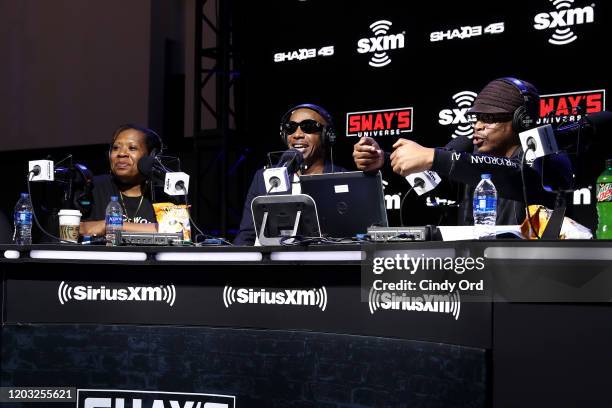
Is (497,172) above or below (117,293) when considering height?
above

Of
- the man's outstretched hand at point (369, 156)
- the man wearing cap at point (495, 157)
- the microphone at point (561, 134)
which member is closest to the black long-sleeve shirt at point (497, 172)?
the man wearing cap at point (495, 157)

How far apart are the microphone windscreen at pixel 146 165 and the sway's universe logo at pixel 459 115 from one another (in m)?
2.66

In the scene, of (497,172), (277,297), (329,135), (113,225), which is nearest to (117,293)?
(113,225)

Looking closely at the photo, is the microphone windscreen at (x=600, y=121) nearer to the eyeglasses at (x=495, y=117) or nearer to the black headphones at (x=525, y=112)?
the black headphones at (x=525, y=112)

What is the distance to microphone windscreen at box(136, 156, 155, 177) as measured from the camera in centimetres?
369

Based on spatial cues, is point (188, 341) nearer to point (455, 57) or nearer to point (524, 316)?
point (524, 316)

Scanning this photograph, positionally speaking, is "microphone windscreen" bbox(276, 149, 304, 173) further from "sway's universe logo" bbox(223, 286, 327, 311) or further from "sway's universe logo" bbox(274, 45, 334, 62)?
"sway's universe logo" bbox(274, 45, 334, 62)

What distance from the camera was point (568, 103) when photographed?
17.2 feet

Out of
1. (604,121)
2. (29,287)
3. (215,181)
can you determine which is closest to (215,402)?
(29,287)

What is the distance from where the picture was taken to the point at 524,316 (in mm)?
2184

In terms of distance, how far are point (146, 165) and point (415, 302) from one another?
1.74 metres

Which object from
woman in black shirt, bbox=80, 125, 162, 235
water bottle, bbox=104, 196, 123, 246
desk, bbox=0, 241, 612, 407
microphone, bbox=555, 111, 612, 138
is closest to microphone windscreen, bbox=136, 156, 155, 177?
woman in black shirt, bbox=80, 125, 162, 235

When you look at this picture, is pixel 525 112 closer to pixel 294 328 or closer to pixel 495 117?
pixel 495 117

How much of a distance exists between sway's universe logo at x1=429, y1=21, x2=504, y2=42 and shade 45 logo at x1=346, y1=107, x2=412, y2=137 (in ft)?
1.85
